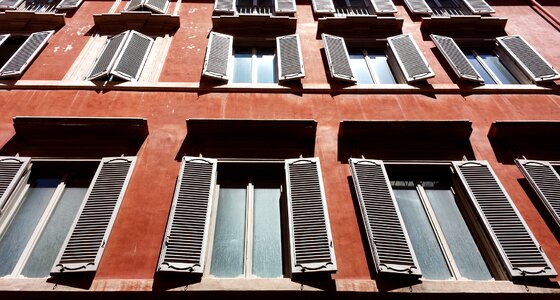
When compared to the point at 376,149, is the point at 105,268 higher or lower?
lower

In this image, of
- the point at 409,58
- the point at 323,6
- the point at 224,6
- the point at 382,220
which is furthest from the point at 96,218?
the point at 323,6

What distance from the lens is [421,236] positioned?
574 centimetres

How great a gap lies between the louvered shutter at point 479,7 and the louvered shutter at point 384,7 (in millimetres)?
2021

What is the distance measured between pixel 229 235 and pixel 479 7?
8894 mm

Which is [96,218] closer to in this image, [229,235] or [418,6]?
[229,235]

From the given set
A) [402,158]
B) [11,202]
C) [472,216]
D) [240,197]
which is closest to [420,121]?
[402,158]

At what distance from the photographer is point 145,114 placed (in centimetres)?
747

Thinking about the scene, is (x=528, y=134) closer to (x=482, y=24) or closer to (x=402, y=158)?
(x=402, y=158)

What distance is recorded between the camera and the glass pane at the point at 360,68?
8758 mm

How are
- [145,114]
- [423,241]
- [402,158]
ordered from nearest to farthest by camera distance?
[423,241]
[402,158]
[145,114]

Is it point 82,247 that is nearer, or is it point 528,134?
point 82,247

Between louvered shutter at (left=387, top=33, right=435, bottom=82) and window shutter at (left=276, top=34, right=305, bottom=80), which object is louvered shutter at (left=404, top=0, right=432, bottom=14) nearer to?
louvered shutter at (left=387, top=33, right=435, bottom=82)

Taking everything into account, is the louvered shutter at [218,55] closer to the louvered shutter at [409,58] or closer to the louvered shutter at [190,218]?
the louvered shutter at [190,218]

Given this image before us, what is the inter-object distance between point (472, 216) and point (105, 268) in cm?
470
